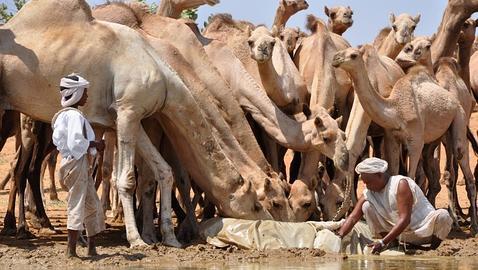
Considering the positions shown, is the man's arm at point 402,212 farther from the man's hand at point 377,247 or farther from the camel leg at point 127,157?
the camel leg at point 127,157

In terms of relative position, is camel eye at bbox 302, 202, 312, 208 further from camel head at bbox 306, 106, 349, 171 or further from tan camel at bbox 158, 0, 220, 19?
tan camel at bbox 158, 0, 220, 19

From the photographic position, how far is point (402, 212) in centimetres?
1064

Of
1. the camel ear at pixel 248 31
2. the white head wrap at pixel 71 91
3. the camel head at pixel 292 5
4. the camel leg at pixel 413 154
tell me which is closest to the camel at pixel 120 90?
the white head wrap at pixel 71 91

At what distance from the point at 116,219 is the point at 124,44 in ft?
13.7

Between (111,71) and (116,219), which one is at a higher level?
(111,71)

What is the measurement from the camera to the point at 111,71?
38.7 feet

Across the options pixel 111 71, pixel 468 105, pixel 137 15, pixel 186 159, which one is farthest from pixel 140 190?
pixel 468 105

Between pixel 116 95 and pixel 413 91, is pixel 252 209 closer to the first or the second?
pixel 116 95

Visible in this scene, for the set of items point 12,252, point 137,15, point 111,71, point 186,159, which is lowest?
point 12,252

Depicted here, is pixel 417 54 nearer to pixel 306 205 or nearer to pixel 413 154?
pixel 413 154

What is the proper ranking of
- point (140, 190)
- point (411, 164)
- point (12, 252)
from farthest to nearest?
point (411, 164) → point (140, 190) → point (12, 252)

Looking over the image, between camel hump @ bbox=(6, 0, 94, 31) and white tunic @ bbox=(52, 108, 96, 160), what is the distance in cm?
202

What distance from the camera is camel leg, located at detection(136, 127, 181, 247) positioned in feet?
38.7

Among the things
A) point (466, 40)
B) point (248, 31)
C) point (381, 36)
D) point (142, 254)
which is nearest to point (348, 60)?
point (248, 31)
